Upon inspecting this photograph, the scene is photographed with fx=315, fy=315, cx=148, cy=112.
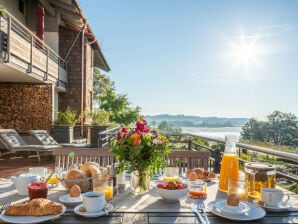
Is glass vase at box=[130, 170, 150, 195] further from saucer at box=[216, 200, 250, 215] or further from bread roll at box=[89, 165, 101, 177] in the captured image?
saucer at box=[216, 200, 250, 215]

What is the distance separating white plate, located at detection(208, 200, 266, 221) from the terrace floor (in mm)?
4834

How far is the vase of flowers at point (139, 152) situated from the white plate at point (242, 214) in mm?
386

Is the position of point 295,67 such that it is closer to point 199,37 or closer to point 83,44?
point 199,37

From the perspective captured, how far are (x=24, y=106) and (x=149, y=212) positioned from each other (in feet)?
28.5

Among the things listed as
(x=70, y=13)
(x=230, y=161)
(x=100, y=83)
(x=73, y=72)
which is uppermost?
(x=70, y=13)

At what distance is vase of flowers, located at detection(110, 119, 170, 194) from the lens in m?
1.64

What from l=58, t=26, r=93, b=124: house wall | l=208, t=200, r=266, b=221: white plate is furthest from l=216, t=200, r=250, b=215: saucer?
l=58, t=26, r=93, b=124: house wall

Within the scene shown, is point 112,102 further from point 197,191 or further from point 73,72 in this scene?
point 197,191

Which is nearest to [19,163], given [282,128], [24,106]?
[24,106]

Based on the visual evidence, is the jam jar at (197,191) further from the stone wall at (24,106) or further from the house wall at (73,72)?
the house wall at (73,72)

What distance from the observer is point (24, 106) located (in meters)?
9.25

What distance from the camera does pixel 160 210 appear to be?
1406 millimetres

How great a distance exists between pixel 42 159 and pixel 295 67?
64.6 meters

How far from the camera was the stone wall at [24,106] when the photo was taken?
30.0 ft
